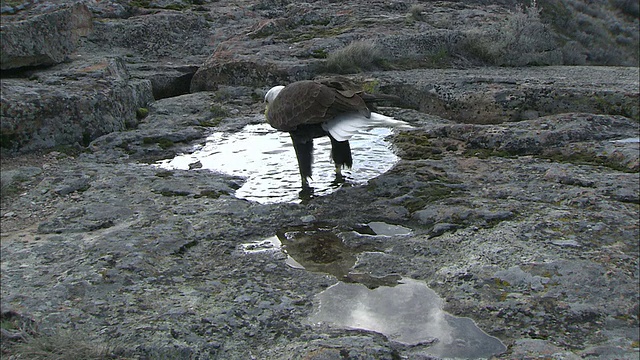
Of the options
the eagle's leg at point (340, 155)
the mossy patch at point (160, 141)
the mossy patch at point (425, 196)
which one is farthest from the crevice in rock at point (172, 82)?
the mossy patch at point (425, 196)

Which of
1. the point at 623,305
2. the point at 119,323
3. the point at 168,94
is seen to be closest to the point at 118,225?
the point at 119,323

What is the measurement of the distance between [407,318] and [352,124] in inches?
80.8

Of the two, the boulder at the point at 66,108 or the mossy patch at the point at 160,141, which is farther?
the mossy patch at the point at 160,141

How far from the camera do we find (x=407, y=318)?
295 cm

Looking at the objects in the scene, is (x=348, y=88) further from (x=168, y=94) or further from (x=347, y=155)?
(x=168, y=94)

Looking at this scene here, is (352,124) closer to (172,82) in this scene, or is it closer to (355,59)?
(355,59)

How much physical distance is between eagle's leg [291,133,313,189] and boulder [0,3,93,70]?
3307mm

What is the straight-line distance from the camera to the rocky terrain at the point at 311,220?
280 centimetres

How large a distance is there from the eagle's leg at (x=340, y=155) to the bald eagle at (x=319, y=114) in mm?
14

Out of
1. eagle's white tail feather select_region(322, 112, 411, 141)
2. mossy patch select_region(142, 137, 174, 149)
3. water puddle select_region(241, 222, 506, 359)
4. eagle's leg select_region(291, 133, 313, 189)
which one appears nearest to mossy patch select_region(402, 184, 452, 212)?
water puddle select_region(241, 222, 506, 359)

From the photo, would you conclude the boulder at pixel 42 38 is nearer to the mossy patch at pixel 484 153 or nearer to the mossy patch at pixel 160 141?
the mossy patch at pixel 160 141

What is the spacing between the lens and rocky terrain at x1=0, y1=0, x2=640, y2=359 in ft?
9.18

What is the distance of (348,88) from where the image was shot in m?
4.96

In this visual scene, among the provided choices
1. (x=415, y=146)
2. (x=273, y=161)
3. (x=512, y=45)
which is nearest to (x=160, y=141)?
(x=273, y=161)
